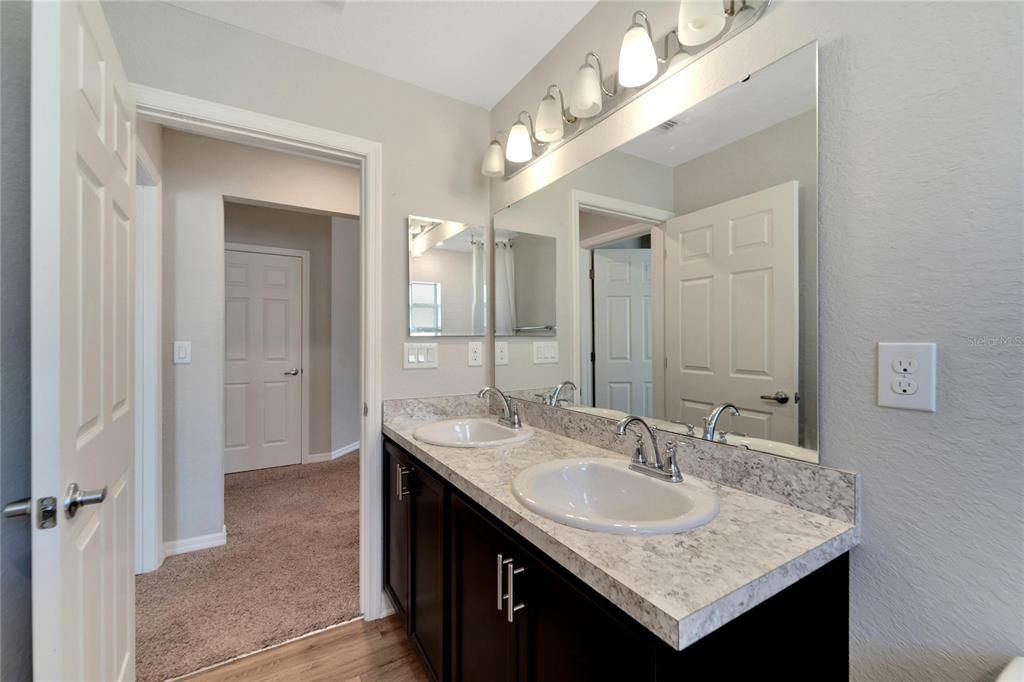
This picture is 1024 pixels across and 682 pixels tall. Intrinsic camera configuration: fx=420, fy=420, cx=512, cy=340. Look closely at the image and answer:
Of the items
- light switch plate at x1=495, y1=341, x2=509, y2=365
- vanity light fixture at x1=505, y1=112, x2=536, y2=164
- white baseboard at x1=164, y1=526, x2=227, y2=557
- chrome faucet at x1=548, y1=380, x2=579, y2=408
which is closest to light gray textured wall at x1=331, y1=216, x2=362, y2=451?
white baseboard at x1=164, y1=526, x2=227, y2=557

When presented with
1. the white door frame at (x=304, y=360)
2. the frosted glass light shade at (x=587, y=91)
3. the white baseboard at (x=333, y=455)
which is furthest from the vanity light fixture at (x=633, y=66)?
the white baseboard at (x=333, y=455)

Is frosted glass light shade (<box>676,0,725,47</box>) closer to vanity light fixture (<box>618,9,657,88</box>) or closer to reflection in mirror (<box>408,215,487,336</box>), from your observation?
vanity light fixture (<box>618,9,657,88</box>)

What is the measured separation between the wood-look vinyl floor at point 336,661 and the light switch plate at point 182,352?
4.85 feet

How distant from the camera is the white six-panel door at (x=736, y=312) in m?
0.97

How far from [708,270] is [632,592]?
0.85 meters

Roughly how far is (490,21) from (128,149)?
Answer: 1.28 meters

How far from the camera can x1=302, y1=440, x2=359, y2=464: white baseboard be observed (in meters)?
3.95

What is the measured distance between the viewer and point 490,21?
5.11ft

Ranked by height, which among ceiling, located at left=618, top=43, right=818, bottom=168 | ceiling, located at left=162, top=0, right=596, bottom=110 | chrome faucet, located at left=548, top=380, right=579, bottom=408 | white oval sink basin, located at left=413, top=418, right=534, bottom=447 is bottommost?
white oval sink basin, located at left=413, top=418, right=534, bottom=447

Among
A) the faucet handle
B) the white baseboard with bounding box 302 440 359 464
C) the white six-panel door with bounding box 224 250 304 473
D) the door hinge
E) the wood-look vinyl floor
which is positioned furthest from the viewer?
the white baseboard with bounding box 302 440 359 464

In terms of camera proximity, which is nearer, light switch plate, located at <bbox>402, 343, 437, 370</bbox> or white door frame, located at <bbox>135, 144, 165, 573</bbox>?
light switch plate, located at <bbox>402, 343, 437, 370</bbox>

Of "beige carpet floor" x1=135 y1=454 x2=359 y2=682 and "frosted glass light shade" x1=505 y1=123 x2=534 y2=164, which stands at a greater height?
"frosted glass light shade" x1=505 y1=123 x2=534 y2=164

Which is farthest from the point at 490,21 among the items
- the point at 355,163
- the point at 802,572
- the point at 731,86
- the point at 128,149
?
the point at 802,572

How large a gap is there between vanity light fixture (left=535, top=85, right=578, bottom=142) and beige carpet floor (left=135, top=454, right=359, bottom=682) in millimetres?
2164
